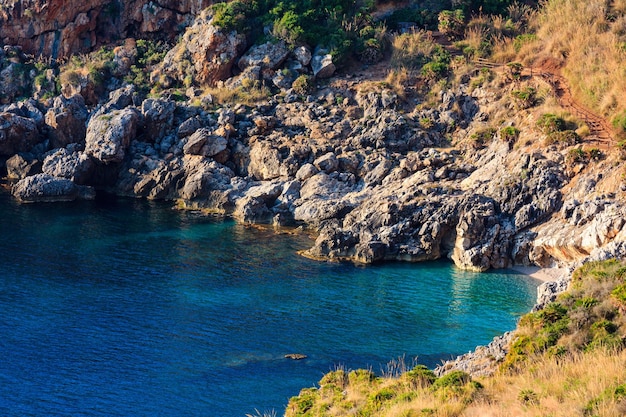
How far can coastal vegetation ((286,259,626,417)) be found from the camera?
56.0ft

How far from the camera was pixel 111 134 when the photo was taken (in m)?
60.2

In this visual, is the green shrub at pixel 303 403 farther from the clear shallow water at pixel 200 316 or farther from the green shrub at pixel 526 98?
the green shrub at pixel 526 98

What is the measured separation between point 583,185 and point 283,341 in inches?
889

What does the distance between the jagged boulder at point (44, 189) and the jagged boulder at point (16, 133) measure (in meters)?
6.28

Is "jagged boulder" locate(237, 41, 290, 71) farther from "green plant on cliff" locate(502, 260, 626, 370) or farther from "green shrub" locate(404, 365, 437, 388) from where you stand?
"green shrub" locate(404, 365, 437, 388)

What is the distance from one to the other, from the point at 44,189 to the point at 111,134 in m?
6.73

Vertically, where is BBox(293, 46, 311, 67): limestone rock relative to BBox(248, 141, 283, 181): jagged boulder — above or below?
above

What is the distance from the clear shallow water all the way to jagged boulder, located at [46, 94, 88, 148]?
13.6 m

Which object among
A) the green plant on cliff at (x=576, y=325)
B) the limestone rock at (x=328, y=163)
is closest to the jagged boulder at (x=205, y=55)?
the limestone rock at (x=328, y=163)

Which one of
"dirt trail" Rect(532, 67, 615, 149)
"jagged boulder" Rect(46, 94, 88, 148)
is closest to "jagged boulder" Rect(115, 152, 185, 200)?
"jagged boulder" Rect(46, 94, 88, 148)

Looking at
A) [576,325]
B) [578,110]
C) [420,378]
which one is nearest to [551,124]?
[578,110]

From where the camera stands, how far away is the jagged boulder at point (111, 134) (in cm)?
6003

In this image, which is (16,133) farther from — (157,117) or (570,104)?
(570,104)

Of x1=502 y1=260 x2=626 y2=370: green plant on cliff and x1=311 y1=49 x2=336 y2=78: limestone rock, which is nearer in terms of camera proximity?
x1=502 y1=260 x2=626 y2=370: green plant on cliff
